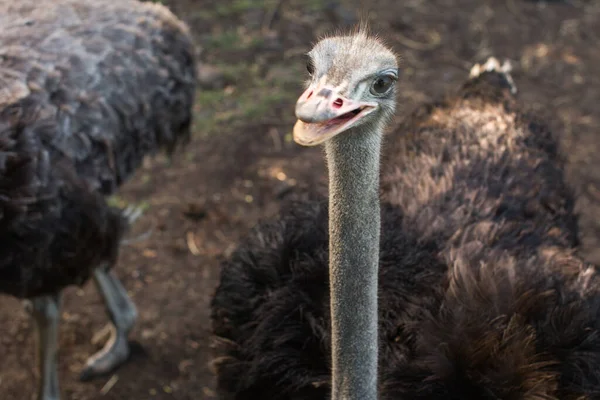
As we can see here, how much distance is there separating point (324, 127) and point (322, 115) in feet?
0.15

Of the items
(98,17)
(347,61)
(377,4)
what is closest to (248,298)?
(347,61)

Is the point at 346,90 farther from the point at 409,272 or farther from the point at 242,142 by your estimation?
the point at 242,142

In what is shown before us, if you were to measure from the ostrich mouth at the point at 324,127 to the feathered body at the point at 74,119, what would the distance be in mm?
1430

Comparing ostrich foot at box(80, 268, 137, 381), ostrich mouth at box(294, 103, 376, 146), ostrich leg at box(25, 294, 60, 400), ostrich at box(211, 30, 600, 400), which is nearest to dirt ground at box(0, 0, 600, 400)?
ostrich foot at box(80, 268, 137, 381)

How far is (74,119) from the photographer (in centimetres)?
284

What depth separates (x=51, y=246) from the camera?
2.73 m

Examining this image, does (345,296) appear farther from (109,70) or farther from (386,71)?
(109,70)

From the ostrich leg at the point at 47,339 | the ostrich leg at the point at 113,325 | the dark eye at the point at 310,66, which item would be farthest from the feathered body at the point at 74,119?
the dark eye at the point at 310,66

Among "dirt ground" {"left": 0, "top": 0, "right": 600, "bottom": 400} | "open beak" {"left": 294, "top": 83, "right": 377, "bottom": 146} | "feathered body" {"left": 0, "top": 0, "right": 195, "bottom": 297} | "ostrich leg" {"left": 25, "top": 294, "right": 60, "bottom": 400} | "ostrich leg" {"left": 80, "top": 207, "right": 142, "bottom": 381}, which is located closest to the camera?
"open beak" {"left": 294, "top": 83, "right": 377, "bottom": 146}

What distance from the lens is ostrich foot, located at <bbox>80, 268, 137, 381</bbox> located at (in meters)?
3.48

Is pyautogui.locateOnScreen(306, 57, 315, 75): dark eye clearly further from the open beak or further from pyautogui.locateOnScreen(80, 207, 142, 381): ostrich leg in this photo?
A: pyautogui.locateOnScreen(80, 207, 142, 381): ostrich leg

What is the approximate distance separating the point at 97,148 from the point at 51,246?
0.41 metres

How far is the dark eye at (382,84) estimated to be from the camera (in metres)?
1.57

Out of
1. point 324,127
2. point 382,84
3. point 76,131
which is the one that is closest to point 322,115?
point 324,127
